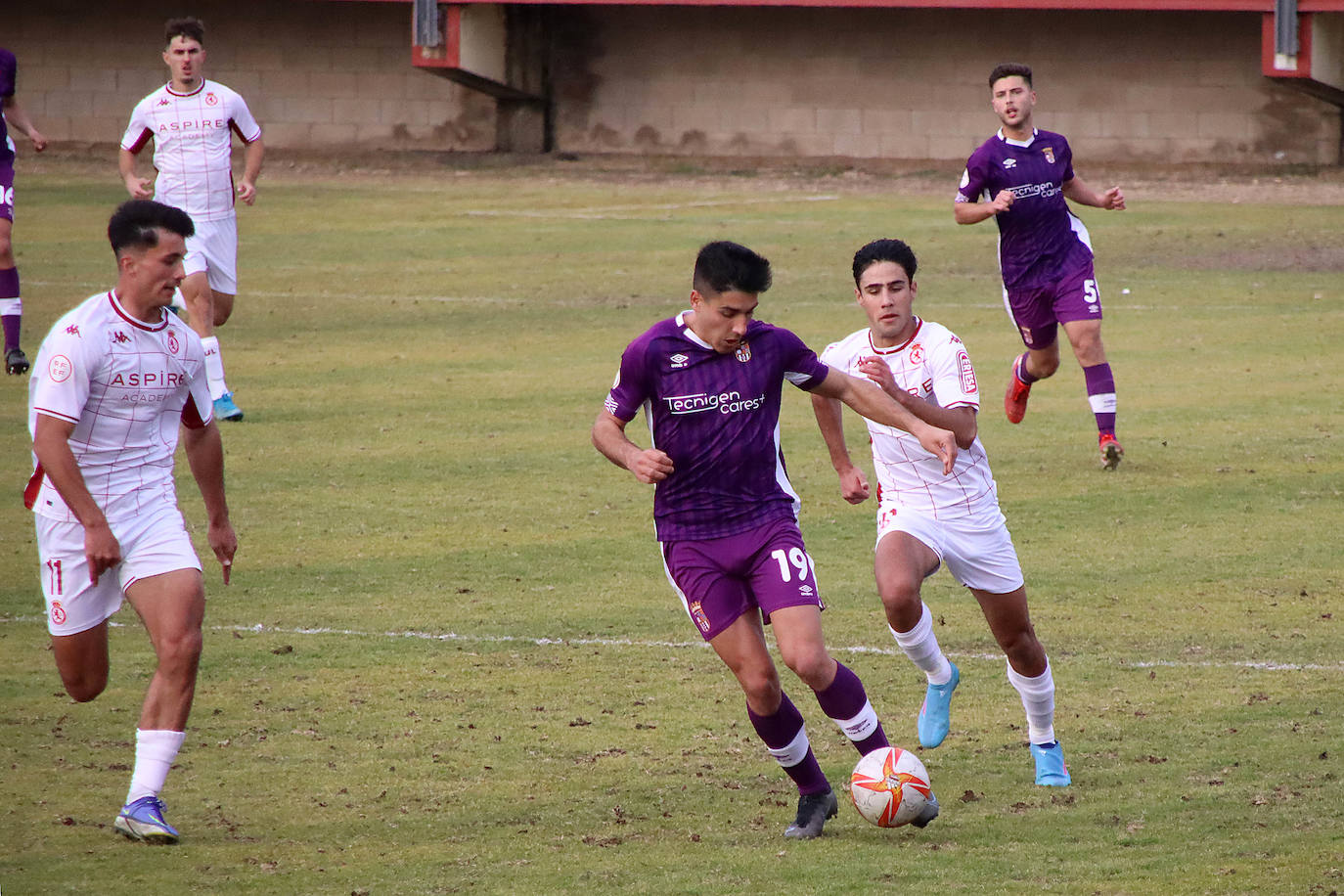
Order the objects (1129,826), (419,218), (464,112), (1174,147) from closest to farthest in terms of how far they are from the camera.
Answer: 1. (1129,826)
2. (419,218)
3. (1174,147)
4. (464,112)

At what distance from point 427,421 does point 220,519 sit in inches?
275

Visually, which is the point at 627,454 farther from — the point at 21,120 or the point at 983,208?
the point at 21,120

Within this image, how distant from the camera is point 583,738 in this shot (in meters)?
6.91

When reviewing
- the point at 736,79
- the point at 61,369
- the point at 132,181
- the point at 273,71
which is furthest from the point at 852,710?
the point at 273,71

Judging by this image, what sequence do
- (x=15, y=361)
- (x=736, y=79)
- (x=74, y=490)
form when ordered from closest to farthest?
(x=74, y=490), (x=15, y=361), (x=736, y=79)

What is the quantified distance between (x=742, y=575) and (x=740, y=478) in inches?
12.7

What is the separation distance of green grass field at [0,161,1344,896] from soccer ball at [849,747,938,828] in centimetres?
12

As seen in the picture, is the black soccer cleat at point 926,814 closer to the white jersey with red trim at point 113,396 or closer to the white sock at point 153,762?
the white sock at point 153,762

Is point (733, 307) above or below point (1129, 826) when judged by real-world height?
above

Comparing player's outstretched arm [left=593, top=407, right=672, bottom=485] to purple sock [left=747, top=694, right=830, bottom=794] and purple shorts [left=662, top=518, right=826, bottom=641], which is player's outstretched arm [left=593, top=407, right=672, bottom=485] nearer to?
purple shorts [left=662, top=518, right=826, bottom=641]

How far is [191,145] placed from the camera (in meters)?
13.4

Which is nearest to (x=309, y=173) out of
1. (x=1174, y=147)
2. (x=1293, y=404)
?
(x=1174, y=147)

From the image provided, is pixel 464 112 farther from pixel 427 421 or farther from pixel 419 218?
pixel 427 421

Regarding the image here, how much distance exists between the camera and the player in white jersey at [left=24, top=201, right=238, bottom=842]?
19.0 ft
